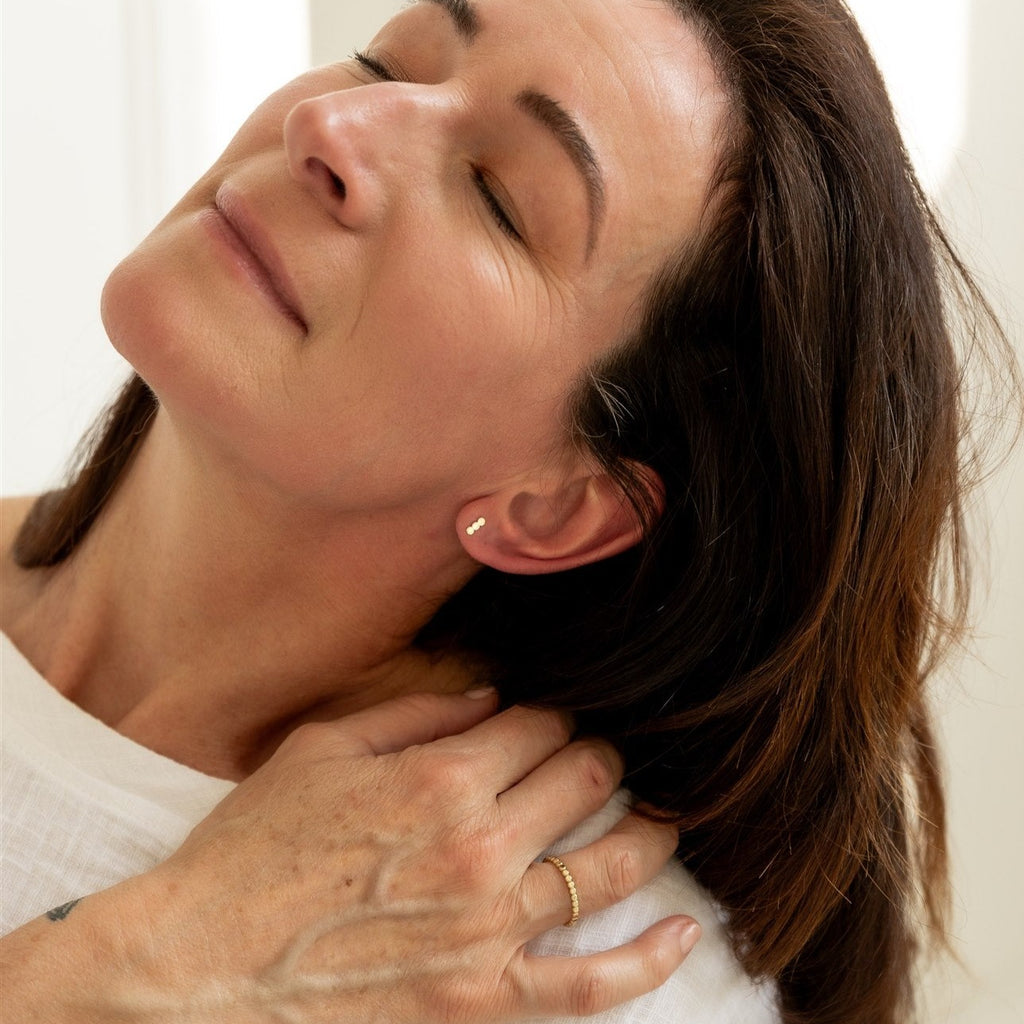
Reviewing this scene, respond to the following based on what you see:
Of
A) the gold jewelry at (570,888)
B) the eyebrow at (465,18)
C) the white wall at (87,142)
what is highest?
the eyebrow at (465,18)

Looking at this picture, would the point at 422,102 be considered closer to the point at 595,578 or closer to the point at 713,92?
the point at 713,92

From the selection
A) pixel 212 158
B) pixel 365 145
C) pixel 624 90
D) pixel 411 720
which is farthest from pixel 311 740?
pixel 212 158

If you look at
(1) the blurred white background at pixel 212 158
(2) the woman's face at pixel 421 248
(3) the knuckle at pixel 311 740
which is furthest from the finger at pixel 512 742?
(1) the blurred white background at pixel 212 158

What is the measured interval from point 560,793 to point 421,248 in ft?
1.65

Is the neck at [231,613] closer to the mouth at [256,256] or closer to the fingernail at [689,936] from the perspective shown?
the mouth at [256,256]

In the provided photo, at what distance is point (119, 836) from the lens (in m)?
1.26

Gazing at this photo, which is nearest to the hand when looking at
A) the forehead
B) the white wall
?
the forehead

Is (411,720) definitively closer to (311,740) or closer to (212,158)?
(311,740)

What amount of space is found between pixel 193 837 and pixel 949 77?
5.18 ft

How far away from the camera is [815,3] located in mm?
1345

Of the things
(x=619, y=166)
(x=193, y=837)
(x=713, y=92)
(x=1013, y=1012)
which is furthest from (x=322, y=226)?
(x=1013, y=1012)

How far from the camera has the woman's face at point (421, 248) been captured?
115 cm

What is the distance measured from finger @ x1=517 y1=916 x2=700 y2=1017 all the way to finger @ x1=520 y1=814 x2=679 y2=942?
0.11 ft

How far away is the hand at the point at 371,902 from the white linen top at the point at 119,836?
4 centimetres
